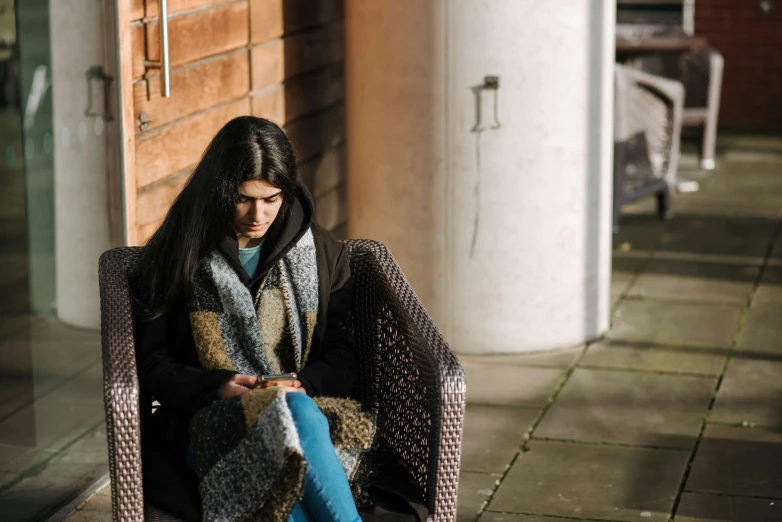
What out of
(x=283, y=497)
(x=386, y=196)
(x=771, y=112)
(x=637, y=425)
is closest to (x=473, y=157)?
(x=386, y=196)

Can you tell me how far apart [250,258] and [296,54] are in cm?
268

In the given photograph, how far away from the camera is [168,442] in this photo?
120 inches

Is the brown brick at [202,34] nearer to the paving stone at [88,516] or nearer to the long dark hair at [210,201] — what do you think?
the long dark hair at [210,201]

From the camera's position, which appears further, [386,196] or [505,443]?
[386,196]

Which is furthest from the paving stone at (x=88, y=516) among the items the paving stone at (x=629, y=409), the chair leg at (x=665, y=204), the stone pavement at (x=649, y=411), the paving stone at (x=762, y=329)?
the chair leg at (x=665, y=204)

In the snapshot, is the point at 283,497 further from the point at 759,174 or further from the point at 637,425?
the point at 759,174

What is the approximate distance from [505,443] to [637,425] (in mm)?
553

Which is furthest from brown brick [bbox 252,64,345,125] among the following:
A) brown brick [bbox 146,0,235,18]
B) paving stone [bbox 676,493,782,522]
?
paving stone [bbox 676,493,782,522]

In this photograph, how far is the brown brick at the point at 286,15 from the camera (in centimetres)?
531

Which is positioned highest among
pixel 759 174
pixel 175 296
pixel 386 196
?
pixel 175 296

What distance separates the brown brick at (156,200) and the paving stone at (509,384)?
4.94ft

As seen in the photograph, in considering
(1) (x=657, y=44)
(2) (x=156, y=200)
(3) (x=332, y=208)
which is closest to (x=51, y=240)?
(2) (x=156, y=200)

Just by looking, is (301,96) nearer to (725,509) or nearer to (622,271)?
(622,271)

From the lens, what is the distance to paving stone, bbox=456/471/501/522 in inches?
163
